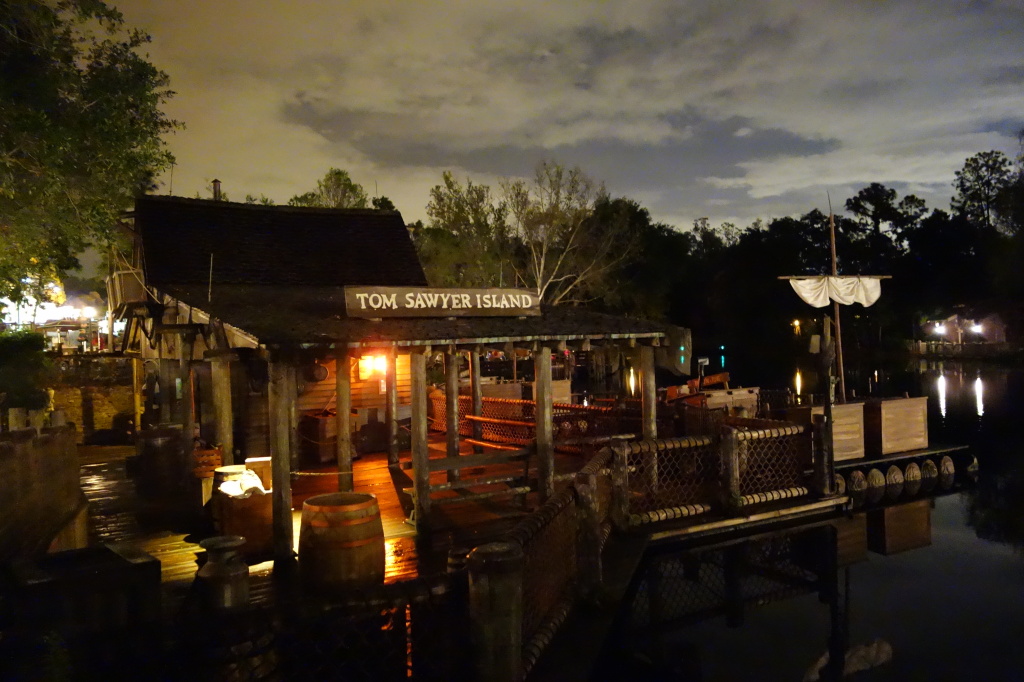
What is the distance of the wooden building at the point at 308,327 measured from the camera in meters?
8.91

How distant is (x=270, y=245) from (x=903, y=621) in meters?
14.2

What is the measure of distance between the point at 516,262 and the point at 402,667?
3087 cm

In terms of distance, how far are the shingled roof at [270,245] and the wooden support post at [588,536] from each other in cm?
970

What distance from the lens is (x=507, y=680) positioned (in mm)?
4957

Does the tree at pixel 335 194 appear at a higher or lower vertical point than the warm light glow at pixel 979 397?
higher

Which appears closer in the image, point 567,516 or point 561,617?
point 561,617

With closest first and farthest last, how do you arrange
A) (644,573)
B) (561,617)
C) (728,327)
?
(561,617)
(644,573)
(728,327)

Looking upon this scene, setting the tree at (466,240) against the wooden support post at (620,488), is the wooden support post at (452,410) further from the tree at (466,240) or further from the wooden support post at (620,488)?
the tree at (466,240)

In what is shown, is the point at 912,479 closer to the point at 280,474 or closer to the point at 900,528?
the point at 900,528

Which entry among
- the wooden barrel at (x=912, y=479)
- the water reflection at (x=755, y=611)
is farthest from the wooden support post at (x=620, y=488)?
the wooden barrel at (x=912, y=479)

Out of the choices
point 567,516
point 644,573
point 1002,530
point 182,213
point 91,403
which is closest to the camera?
point 567,516

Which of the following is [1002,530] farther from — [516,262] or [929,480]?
[516,262]

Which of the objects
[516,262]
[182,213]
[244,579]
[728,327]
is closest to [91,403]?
[182,213]

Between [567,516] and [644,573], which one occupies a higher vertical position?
[567,516]
